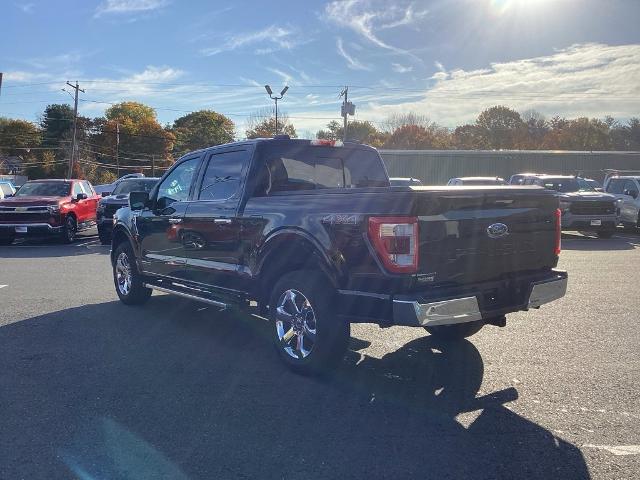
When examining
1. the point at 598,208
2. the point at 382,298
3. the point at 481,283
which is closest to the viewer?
the point at 382,298

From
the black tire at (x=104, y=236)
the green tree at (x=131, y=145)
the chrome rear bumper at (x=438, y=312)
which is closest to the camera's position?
the chrome rear bumper at (x=438, y=312)

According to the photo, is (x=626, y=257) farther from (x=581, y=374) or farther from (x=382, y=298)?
(x=382, y=298)

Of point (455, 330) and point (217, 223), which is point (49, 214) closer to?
point (217, 223)

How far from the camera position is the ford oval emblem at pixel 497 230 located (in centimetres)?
450

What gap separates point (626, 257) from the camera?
1275cm

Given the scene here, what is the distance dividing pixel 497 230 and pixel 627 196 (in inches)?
632

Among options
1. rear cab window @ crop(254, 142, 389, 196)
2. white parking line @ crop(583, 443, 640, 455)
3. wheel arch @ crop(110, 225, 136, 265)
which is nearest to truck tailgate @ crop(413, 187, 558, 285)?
white parking line @ crop(583, 443, 640, 455)

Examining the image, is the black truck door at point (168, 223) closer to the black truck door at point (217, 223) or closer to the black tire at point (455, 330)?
the black truck door at point (217, 223)

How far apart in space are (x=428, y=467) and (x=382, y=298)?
1.26m

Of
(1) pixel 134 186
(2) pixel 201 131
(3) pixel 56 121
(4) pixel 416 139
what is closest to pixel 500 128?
(4) pixel 416 139

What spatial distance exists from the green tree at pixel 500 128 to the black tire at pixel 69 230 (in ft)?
236

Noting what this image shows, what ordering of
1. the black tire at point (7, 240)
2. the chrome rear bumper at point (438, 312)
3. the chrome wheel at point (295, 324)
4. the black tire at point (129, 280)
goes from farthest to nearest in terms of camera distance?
the black tire at point (7, 240) < the black tire at point (129, 280) < the chrome wheel at point (295, 324) < the chrome rear bumper at point (438, 312)

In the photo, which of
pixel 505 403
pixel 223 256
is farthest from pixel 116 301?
pixel 505 403

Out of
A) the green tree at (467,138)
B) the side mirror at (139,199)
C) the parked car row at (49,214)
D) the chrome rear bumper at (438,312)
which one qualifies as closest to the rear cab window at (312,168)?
the chrome rear bumper at (438,312)
